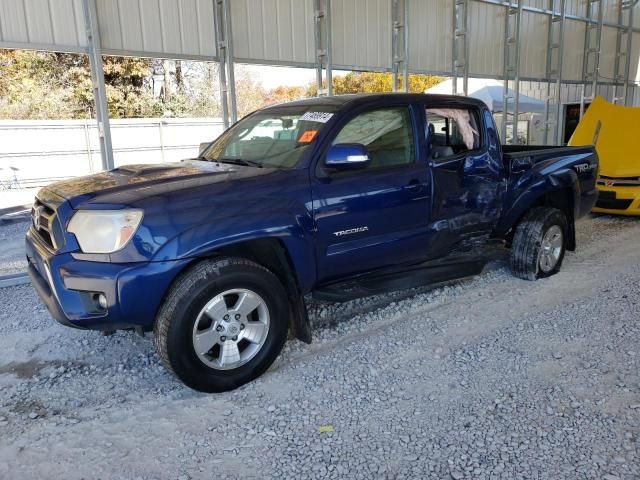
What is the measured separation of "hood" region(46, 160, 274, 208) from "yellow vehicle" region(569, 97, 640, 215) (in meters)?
6.02

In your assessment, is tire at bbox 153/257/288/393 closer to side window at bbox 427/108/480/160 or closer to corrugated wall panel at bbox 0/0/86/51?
side window at bbox 427/108/480/160

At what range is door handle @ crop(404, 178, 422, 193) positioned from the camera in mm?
4035

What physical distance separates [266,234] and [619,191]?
6309 millimetres

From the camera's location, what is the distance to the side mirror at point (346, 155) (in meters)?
3.54

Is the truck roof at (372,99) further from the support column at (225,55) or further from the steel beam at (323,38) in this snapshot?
the steel beam at (323,38)

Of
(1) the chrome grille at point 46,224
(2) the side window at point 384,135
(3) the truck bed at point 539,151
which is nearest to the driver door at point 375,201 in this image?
(2) the side window at point 384,135

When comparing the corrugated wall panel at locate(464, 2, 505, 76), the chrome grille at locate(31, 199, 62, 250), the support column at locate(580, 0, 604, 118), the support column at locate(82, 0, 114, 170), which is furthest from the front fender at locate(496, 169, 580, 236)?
the support column at locate(580, 0, 604, 118)

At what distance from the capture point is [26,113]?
18.1 meters

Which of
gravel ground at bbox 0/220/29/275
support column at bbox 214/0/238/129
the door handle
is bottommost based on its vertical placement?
gravel ground at bbox 0/220/29/275

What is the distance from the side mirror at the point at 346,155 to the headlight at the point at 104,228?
1.28 m

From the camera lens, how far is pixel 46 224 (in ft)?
11.0

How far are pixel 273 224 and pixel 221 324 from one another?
677 millimetres

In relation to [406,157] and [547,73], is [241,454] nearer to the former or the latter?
[406,157]

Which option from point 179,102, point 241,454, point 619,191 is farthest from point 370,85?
point 241,454
